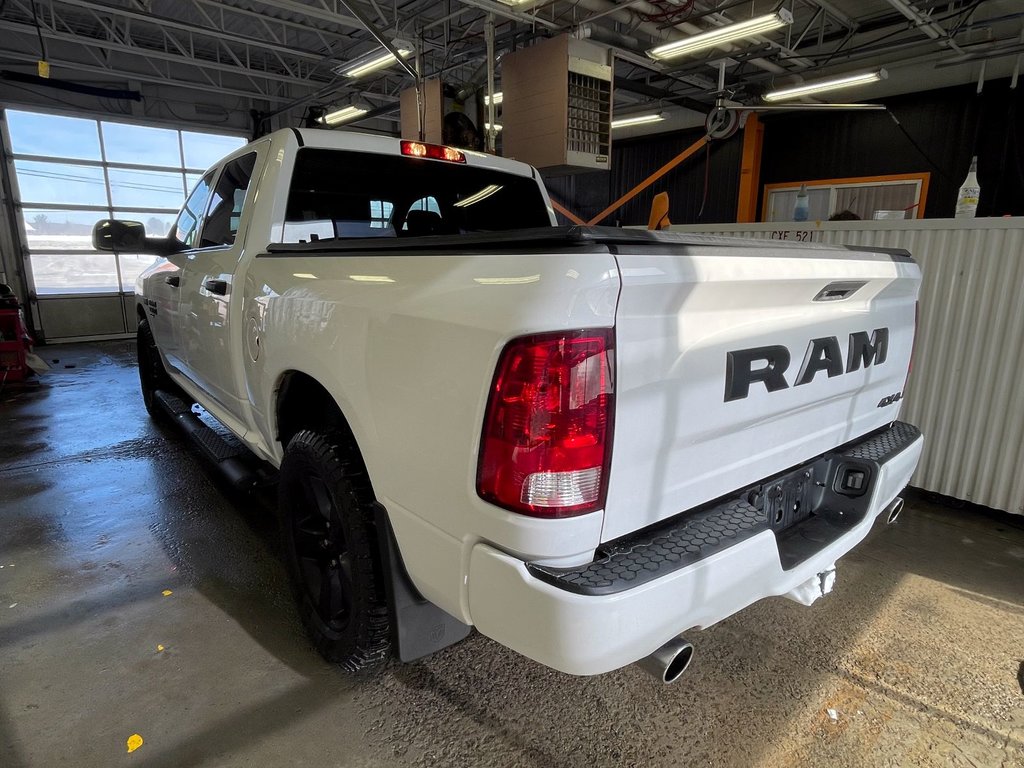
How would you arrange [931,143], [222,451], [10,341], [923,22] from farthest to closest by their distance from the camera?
[931,143], [10,341], [923,22], [222,451]

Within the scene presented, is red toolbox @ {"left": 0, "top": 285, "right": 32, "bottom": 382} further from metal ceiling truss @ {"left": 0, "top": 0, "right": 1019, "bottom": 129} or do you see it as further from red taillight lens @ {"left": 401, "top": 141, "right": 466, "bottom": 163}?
red taillight lens @ {"left": 401, "top": 141, "right": 466, "bottom": 163}

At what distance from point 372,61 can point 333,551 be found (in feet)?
24.0

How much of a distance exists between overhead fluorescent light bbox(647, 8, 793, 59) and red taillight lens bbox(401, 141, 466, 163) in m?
4.57

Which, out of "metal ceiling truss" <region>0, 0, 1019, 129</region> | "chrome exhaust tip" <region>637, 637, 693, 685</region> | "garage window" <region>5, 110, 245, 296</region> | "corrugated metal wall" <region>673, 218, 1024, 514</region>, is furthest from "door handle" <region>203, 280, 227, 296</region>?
"garage window" <region>5, 110, 245, 296</region>

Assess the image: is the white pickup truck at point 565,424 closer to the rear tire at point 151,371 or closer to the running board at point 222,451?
the running board at point 222,451

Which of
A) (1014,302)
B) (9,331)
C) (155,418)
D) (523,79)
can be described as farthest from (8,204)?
(1014,302)

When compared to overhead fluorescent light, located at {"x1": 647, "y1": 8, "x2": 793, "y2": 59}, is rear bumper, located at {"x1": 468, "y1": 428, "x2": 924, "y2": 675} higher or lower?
lower

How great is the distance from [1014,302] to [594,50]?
4.30 m

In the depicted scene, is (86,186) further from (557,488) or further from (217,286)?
(557,488)

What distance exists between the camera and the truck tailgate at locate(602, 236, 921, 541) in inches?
45.3

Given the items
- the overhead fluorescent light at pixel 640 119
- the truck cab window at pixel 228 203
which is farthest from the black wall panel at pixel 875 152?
the truck cab window at pixel 228 203

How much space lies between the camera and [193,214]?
3406 millimetres

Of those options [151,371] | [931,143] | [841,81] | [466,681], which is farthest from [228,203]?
[931,143]

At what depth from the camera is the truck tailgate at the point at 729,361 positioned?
3.77 ft
